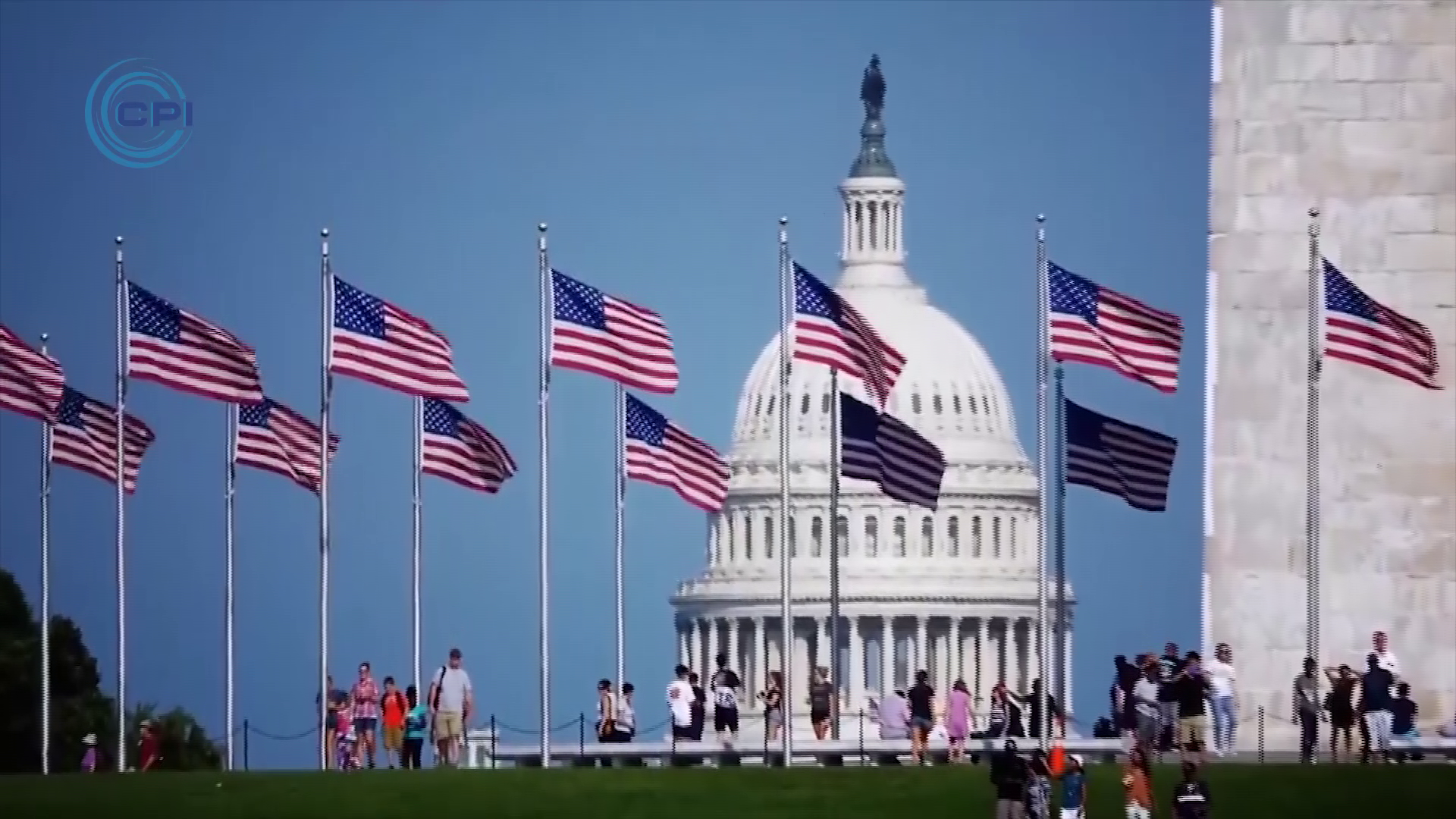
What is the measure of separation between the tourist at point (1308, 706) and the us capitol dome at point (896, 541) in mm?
115736

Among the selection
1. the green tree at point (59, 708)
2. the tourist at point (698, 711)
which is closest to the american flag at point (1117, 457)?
the tourist at point (698, 711)

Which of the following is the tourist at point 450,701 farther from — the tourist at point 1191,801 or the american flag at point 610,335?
the tourist at point 1191,801

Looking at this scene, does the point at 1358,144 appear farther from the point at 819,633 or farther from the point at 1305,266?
the point at 819,633

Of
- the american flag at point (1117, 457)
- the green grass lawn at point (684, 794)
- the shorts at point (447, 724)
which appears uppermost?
the american flag at point (1117, 457)

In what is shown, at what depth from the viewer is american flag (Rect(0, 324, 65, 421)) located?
243ft

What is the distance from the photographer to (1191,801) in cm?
5469

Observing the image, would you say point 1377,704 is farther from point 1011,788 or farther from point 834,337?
point 1011,788

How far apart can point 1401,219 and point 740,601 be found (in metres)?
118

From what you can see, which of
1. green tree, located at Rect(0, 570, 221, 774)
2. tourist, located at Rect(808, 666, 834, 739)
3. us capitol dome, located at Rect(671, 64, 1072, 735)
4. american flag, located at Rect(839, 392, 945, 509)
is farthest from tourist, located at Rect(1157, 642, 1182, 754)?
us capitol dome, located at Rect(671, 64, 1072, 735)

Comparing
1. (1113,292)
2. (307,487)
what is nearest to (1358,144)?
(1113,292)

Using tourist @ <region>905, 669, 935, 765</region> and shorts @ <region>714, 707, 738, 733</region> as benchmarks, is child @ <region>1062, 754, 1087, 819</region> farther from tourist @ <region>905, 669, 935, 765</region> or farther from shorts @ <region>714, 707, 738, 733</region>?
shorts @ <region>714, 707, 738, 733</region>

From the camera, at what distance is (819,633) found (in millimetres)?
185750

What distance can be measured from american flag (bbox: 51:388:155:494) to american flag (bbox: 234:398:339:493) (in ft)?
4.63

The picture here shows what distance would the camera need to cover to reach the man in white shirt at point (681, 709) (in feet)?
250
